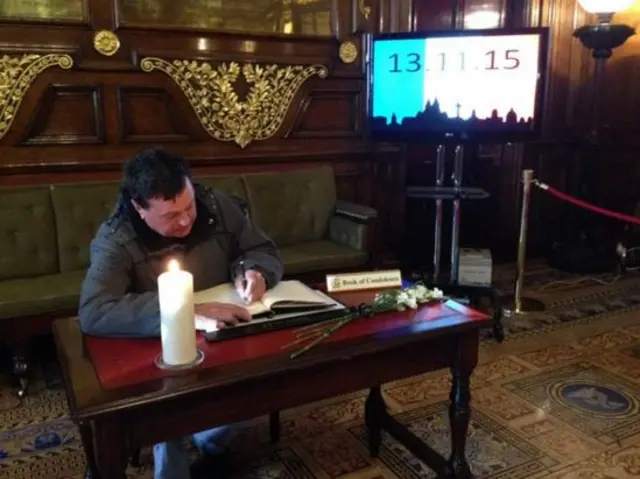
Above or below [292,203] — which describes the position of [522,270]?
below

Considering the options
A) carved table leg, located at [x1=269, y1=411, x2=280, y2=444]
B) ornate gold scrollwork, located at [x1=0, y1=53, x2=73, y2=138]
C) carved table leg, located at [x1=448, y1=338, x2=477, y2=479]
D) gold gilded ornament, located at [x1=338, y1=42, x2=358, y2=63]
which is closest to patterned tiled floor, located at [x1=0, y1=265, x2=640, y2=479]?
carved table leg, located at [x1=269, y1=411, x2=280, y2=444]

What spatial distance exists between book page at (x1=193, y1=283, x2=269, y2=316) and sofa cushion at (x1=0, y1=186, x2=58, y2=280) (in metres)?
1.45

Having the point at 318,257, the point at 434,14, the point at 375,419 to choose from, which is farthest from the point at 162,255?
the point at 434,14

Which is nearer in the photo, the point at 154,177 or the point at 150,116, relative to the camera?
the point at 154,177

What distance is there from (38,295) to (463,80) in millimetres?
2356

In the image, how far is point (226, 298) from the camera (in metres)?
1.75

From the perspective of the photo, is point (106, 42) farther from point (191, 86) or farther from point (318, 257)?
point (318, 257)

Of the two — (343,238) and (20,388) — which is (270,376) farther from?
(343,238)

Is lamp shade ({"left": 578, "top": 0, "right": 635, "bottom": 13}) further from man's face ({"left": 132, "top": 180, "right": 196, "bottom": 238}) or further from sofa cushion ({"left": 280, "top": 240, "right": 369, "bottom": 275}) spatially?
man's face ({"left": 132, "top": 180, "right": 196, "bottom": 238})

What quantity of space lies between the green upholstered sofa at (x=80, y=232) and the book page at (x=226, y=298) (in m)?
1.10

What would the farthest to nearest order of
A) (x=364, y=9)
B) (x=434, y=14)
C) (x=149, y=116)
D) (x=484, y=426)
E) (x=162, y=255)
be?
(x=434, y=14)
(x=364, y=9)
(x=149, y=116)
(x=484, y=426)
(x=162, y=255)

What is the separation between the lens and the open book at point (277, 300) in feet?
5.49

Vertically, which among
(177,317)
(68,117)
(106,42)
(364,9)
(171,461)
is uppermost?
(364,9)

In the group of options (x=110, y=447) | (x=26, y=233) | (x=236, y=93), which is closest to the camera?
(x=110, y=447)
